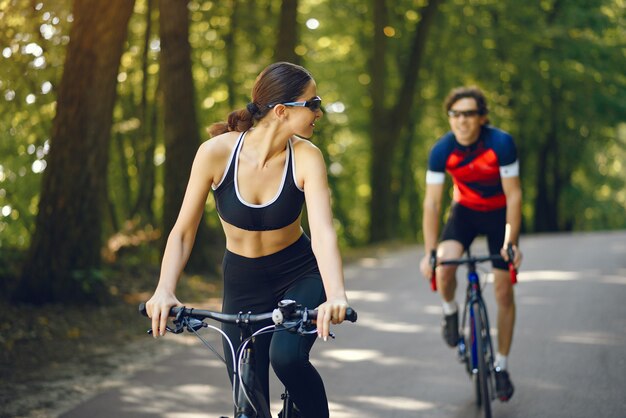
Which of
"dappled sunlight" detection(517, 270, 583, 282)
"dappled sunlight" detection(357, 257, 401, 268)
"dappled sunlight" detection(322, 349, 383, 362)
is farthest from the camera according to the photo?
"dappled sunlight" detection(357, 257, 401, 268)

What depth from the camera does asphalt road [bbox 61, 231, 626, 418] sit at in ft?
21.6

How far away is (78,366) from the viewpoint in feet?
26.8

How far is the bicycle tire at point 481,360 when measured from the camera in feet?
19.6

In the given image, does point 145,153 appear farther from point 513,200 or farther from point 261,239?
point 261,239

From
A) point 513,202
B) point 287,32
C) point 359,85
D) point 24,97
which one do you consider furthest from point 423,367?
point 359,85

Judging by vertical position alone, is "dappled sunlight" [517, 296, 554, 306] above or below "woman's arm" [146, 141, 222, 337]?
below

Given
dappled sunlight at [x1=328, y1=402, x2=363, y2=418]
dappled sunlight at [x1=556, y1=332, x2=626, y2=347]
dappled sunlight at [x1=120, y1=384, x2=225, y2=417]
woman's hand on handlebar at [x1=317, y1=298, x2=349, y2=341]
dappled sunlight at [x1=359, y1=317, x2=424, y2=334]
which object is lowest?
dappled sunlight at [x1=328, y1=402, x2=363, y2=418]

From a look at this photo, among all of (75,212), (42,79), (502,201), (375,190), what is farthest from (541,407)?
(375,190)

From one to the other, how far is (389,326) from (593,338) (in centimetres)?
205

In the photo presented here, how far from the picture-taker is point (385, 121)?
2506 cm

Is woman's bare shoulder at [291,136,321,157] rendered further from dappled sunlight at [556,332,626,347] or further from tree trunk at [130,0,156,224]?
tree trunk at [130,0,156,224]

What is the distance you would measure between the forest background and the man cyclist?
197 inches

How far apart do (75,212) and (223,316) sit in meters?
7.27

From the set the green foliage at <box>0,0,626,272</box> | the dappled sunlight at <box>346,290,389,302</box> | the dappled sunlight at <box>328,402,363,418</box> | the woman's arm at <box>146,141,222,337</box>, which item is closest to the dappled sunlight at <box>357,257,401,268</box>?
the green foliage at <box>0,0,626,272</box>
